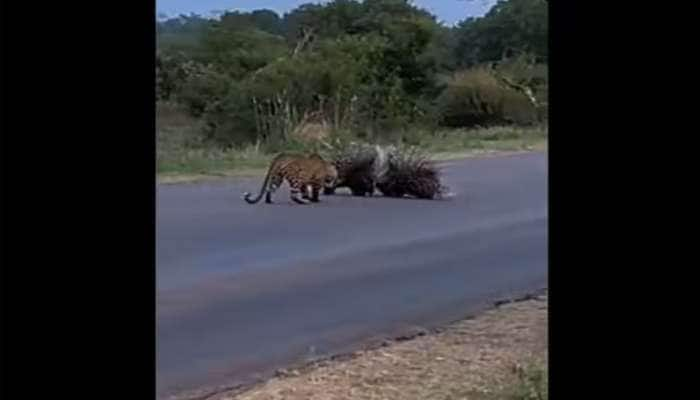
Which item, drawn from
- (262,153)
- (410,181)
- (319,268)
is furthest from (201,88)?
(319,268)

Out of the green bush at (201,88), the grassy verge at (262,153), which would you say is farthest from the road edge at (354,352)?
the green bush at (201,88)

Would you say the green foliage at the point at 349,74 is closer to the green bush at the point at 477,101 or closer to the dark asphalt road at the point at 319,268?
the green bush at the point at 477,101

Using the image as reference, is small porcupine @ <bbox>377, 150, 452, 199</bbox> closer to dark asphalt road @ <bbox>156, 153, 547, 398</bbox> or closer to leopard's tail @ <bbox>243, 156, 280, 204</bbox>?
dark asphalt road @ <bbox>156, 153, 547, 398</bbox>

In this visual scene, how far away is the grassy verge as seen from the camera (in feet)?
19.2

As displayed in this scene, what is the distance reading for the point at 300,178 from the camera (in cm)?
567

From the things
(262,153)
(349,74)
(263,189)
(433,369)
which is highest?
(349,74)

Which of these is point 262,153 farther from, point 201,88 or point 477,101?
point 477,101

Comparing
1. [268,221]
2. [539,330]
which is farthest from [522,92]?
[539,330]

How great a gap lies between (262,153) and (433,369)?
3.63 metres

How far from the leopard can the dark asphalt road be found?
2.0 inches

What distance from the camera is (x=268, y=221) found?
4.96 meters

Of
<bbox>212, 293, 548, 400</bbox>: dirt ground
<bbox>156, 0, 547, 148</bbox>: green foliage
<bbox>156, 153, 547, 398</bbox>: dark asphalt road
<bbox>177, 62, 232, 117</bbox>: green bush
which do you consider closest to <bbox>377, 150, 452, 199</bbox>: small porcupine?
<bbox>156, 153, 547, 398</bbox>: dark asphalt road

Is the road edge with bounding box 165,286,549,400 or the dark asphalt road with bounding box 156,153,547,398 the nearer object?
the road edge with bounding box 165,286,549,400
